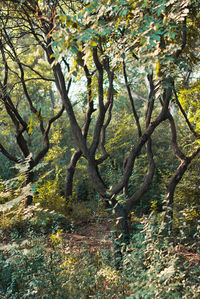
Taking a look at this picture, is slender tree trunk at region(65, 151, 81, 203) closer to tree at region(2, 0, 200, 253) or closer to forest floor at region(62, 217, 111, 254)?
tree at region(2, 0, 200, 253)

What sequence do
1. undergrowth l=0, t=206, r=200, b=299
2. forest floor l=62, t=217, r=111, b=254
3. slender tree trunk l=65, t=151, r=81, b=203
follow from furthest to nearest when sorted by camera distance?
slender tree trunk l=65, t=151, r=81, b=203, forest floor l=62, t=217, r=111, b=254, undergrowth l=0, t=206, r=200, b=299

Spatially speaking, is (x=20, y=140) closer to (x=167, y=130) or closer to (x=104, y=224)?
(x=104, y=224)

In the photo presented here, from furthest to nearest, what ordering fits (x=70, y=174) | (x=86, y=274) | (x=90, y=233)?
(x=70, y=174) → (x=90, y=233) → (x=86, y=274)

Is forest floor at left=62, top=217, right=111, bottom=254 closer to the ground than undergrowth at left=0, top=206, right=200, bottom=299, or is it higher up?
higher up

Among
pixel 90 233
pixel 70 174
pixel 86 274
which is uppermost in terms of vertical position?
pixel 70 174

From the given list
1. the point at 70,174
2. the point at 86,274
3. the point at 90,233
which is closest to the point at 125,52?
the point at 86,274

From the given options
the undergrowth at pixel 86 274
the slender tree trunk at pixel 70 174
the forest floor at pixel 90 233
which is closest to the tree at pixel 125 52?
the slender tree trunk at pixel 70 174

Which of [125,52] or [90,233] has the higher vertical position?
[125,52]

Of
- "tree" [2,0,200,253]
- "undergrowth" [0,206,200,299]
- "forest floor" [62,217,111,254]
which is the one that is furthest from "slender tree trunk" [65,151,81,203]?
"undergrowth" [0,206,200,299]

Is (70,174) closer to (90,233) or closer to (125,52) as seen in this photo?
(90,233)

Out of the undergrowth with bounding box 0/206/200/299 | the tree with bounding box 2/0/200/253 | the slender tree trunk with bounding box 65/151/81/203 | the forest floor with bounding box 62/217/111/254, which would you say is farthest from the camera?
the slender tree trunk with bounding box 65/151/81/203

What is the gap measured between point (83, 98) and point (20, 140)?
2.27 meters

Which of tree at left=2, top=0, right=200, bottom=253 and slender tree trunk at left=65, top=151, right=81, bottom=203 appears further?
slender tree trunk at left=65, top=151, right=81, bottom=203

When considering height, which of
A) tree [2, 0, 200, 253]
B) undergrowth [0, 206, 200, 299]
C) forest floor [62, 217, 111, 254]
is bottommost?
undergrowth [0, 206, 200, 299]
